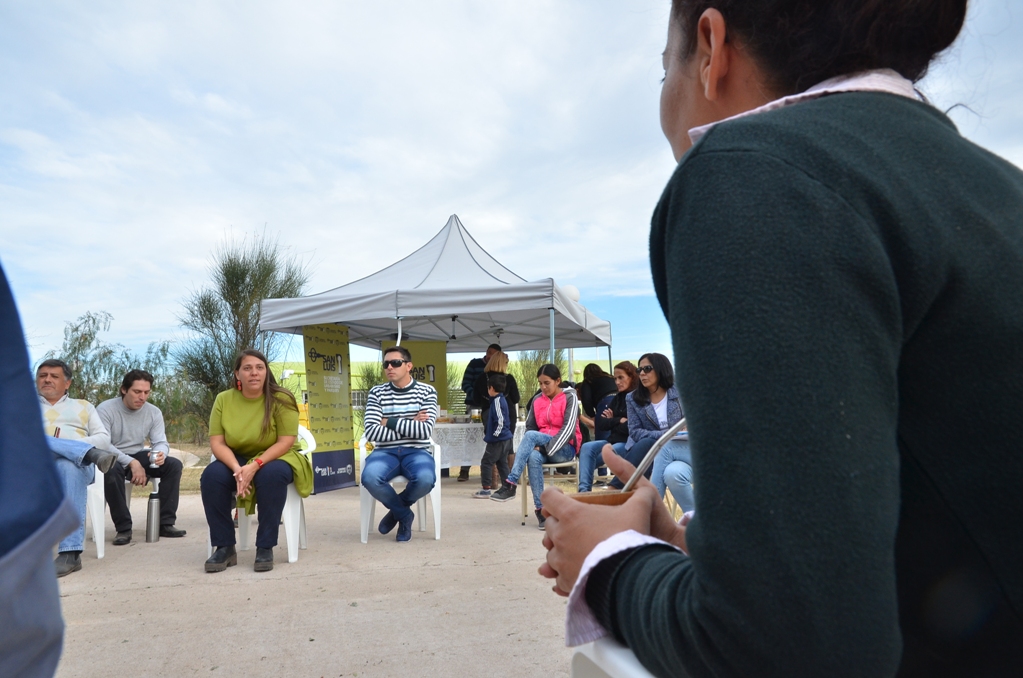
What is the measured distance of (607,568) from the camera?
65cm

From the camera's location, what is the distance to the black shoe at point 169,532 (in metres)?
6.36

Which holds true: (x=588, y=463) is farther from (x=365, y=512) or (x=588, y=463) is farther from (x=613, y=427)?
(x=365, y=512)

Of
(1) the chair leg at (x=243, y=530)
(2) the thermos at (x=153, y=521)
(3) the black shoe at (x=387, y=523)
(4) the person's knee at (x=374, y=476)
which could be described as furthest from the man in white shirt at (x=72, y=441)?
(3) the black shoe at (x=387, y=523)

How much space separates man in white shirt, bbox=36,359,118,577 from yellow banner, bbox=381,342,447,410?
6300mm

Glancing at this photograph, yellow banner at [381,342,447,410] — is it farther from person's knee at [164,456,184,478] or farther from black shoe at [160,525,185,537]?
black shoe at [160,525,185,537]

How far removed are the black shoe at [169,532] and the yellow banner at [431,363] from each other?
5716mm

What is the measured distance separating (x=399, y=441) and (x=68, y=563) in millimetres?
2519

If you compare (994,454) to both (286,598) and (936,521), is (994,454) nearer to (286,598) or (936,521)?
(936,521)

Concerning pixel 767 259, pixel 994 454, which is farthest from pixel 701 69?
pixel 994 454

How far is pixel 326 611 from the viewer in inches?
154

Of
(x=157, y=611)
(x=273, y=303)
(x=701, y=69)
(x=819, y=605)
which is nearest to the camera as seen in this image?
(x=819, y=605)

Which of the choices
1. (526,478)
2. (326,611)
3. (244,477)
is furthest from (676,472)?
(244,477)

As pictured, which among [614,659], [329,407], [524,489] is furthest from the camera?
[329,407]

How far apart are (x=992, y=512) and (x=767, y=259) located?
256 millimetres
